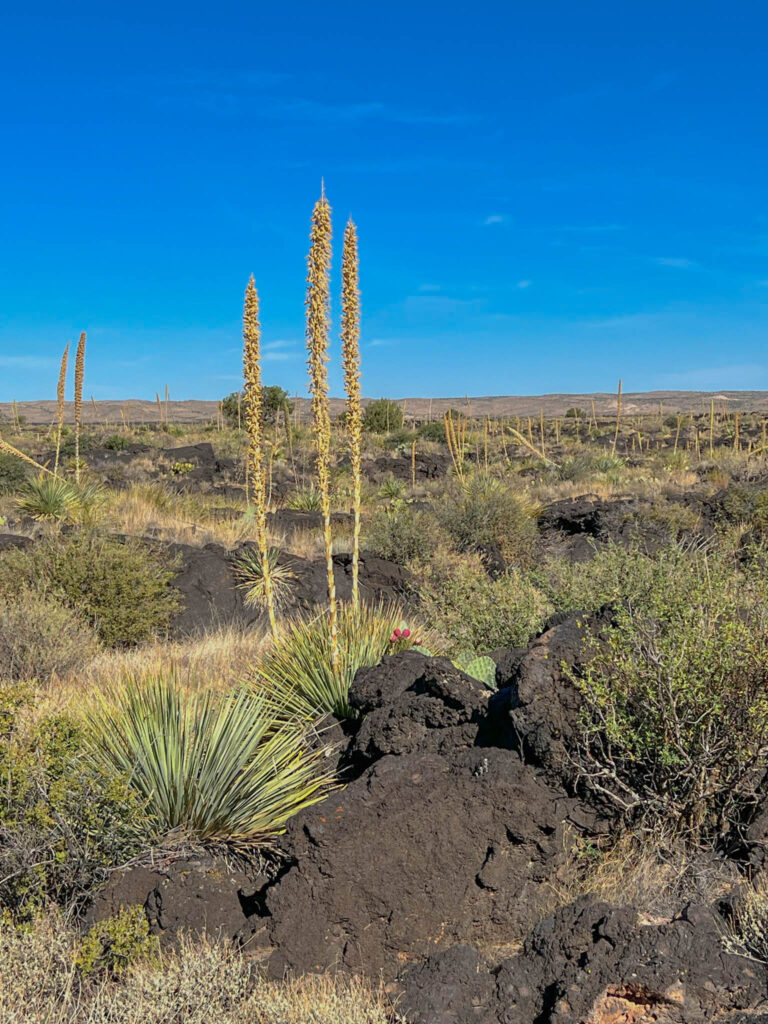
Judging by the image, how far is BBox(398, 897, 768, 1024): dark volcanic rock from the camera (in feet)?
8.91

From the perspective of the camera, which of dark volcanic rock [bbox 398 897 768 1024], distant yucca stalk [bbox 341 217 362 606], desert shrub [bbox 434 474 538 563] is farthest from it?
desert shrub [bbox 434 474 538 563]

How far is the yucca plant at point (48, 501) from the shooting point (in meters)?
15.1

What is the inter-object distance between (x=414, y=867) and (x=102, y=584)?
7105 mm

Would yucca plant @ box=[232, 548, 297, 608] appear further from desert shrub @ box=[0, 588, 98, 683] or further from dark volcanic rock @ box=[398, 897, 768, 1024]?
dark volcanic rock @ box=[398, 897, 768, 1024]

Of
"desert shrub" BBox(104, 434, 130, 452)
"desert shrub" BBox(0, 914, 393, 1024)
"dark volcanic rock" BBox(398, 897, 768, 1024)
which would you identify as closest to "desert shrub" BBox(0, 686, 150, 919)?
"desert shrub" BBox(0, 914, 393, 1024)

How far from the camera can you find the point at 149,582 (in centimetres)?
1012

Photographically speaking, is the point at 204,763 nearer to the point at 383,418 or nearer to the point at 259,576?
the point at 259,576

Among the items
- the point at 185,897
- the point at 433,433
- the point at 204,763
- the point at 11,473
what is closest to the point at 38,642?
the point at 204,763

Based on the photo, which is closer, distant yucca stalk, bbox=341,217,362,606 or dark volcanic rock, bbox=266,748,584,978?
dark volcanic rock, bbox=266,748,584,978

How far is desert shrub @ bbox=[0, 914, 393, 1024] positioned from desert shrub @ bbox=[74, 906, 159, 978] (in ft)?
0.12

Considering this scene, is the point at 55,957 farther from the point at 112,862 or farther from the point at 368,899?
the point at 368,899

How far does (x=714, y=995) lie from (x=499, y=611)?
5.04m

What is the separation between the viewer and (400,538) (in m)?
14.0

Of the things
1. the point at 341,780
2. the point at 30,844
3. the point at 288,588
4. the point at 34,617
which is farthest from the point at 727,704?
the point at 288,588
